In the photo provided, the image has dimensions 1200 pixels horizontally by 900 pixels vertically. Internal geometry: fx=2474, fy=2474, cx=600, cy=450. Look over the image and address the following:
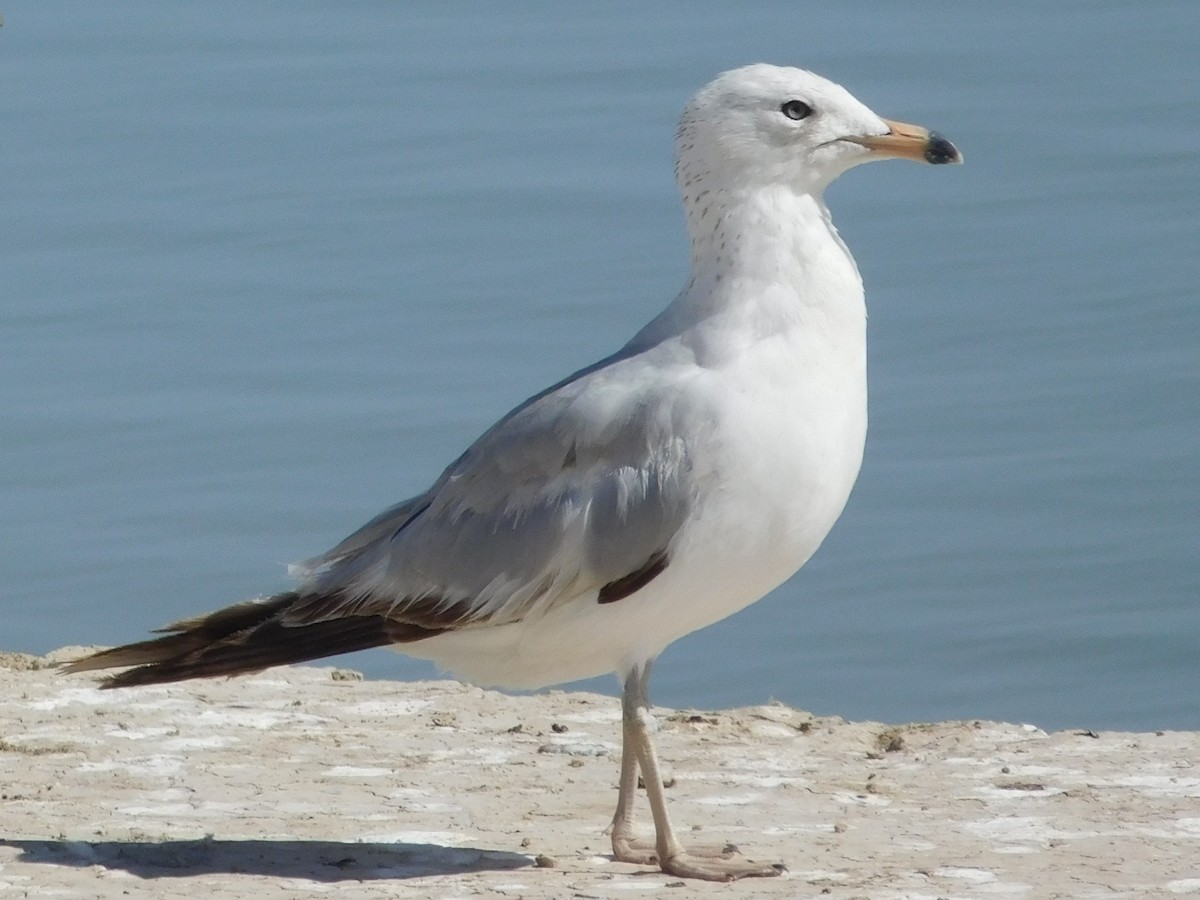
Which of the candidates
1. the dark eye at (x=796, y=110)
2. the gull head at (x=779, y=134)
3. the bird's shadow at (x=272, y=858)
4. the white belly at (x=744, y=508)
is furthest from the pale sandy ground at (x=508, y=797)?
the dark eye at (x=796, y=110)

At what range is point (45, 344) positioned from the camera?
13.1 metres

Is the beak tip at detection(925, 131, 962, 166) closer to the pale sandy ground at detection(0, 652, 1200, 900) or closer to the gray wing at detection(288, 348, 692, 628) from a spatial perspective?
the gray wing at detection(288, 348, 692, 628)

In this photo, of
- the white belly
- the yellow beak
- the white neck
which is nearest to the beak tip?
the yellow beak

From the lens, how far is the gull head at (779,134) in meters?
6.25

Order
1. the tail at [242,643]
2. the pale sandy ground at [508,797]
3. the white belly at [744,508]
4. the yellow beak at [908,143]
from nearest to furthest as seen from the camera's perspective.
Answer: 1. the white belly at [744,508]
2. the pale sandy ground at [508,797]
3. the yellow beak at [908,143]
4. the tail at [242,643]

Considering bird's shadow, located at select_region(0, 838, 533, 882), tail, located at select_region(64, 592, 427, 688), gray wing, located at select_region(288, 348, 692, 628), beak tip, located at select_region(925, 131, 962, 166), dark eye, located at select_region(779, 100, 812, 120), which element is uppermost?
dark eye, located at select_region(779, 100, 812, 120)

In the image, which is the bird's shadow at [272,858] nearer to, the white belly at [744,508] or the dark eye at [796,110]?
the white belly at [744,508]

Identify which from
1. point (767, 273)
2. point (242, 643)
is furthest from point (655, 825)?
point (767, 273)

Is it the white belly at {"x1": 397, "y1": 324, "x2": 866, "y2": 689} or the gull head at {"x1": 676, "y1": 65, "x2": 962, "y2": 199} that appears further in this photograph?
the gull head at {"x1": 676, "y1": 65, "x2": 962, "y2": 199}

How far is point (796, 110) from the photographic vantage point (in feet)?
20.5

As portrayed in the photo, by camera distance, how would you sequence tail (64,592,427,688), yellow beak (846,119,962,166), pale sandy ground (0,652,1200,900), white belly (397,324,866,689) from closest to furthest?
white belly (397,324,866,689), pale sandy ground (0,652,1200,900), yellow beak (846,119,962,166), tail (64,592,427,688)

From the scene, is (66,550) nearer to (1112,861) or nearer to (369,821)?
(369,821)

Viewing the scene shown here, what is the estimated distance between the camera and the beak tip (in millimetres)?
6355

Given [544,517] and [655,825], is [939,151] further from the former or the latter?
[655,825]
